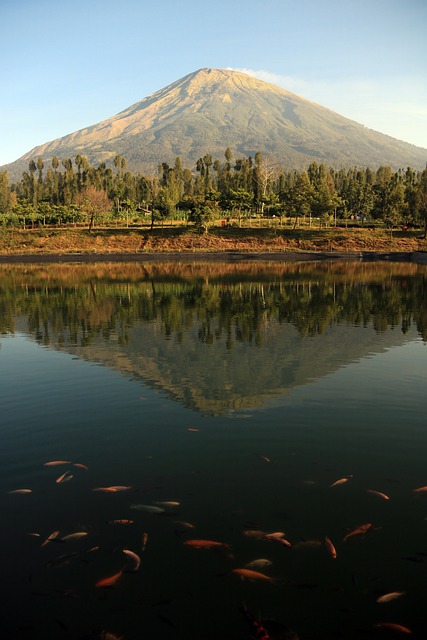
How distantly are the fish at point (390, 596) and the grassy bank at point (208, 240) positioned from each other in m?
95.1

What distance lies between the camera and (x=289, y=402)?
17.2 m

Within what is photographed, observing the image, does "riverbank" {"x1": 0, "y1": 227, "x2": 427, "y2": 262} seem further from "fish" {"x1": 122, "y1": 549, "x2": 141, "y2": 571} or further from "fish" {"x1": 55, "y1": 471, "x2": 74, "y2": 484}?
"fish" {"x1": 122, "y1": 549, "x2": 141, "y2": 571}

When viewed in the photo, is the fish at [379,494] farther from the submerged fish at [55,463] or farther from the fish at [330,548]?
the submerged fish at [55,463]

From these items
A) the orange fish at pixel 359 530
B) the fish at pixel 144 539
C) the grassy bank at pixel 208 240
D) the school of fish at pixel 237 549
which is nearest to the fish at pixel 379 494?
the school of fish at pixel 237 549

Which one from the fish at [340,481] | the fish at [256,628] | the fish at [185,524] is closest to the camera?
the fish at [256,628]

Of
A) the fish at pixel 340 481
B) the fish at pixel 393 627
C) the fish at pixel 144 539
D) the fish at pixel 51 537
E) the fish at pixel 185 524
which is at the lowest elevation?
the fish at pixel 393 627

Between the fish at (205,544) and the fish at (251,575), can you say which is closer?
the fish at (251,575)

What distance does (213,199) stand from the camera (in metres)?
118

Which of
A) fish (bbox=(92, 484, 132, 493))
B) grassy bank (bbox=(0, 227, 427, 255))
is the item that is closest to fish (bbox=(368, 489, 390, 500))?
fish (bbox=(92, 484, 132, 493))

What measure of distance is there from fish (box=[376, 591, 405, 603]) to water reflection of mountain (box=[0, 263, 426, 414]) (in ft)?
30.1

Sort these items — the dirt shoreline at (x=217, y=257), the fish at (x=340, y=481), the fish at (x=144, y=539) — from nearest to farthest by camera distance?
the fish at (x=144, y=539)
the fish at (x=340, y=481)
the dirt shoreline at (x=217, y=257)

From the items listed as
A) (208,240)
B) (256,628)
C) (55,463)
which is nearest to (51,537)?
(55,463)

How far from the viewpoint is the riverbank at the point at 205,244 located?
96.9 m

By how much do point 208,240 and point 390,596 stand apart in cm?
10096
